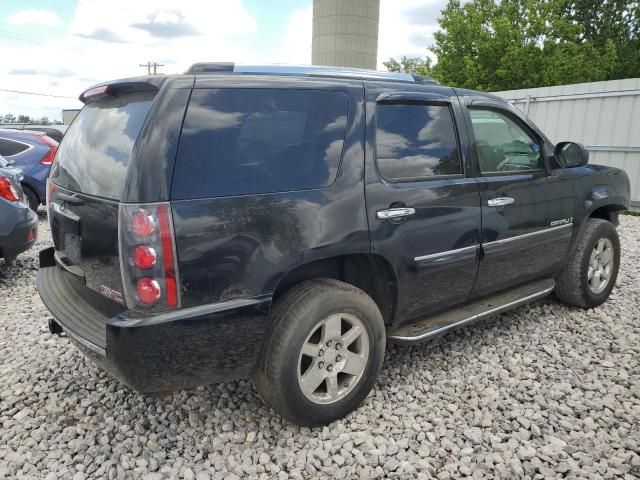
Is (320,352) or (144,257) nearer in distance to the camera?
(144,257)

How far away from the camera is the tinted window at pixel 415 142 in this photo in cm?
294

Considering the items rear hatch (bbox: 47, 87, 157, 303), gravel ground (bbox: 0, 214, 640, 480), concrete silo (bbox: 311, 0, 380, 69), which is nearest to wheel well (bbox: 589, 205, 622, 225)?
gravel ground (bbox: 0, 214, 640, 480)

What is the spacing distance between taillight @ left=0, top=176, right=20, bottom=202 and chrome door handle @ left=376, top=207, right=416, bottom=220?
4247mm

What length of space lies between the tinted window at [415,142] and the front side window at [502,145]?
0.29 metres

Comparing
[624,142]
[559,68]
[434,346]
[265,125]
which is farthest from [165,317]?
[559,68]

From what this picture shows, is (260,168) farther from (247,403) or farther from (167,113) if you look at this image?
(247,403)

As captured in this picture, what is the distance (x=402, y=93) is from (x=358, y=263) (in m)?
1.06

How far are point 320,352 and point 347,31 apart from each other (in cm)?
3582

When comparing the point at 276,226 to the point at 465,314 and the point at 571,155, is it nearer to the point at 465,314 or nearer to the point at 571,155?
the point at 465,314

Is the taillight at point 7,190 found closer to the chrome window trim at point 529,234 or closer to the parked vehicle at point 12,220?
the parked vehicle at point 12,220

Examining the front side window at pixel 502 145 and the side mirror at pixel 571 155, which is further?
the side mirror at pixel 571 155

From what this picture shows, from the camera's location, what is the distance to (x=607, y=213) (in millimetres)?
4648

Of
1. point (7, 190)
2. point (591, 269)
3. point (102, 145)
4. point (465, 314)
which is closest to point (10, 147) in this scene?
point (7, 190)

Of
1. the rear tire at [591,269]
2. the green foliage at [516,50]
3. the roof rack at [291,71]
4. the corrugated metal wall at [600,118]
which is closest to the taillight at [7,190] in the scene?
the roof rack at [291,71]
